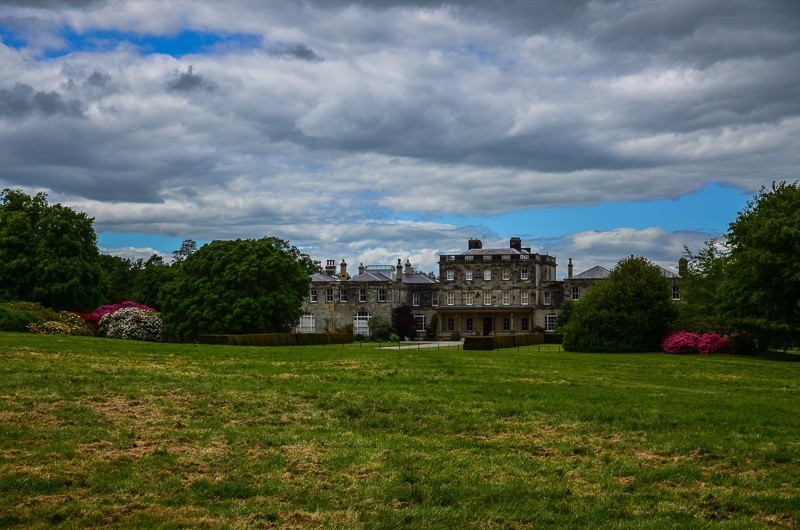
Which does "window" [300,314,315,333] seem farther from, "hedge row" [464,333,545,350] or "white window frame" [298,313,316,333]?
"hedge row" [464,333,545,350]

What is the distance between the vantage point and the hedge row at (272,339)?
43.5 meters

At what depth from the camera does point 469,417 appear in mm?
15719

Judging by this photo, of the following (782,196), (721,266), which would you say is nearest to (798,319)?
(782,196)

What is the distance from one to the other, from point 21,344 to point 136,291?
59.0 meters

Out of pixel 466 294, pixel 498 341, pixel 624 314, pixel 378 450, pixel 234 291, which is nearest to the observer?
pixel 378 450

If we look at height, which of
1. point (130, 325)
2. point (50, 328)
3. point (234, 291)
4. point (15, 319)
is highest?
point (234, 291)

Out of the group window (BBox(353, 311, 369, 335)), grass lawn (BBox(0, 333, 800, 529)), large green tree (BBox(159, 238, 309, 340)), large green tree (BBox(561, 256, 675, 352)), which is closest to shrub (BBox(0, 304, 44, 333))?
large green tree (BBox(159, 238, 309, 340))

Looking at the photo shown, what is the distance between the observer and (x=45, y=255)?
54.8 meters

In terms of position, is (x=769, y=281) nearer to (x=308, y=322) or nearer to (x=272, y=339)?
(x=272, y=339)

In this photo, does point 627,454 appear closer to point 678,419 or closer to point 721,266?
point 678,419

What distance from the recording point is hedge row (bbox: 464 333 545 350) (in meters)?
47.1

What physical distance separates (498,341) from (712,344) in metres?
13.3

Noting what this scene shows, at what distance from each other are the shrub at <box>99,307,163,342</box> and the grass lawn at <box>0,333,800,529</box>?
2710cm

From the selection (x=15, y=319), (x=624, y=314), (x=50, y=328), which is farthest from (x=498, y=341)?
(x=15, y=319)
